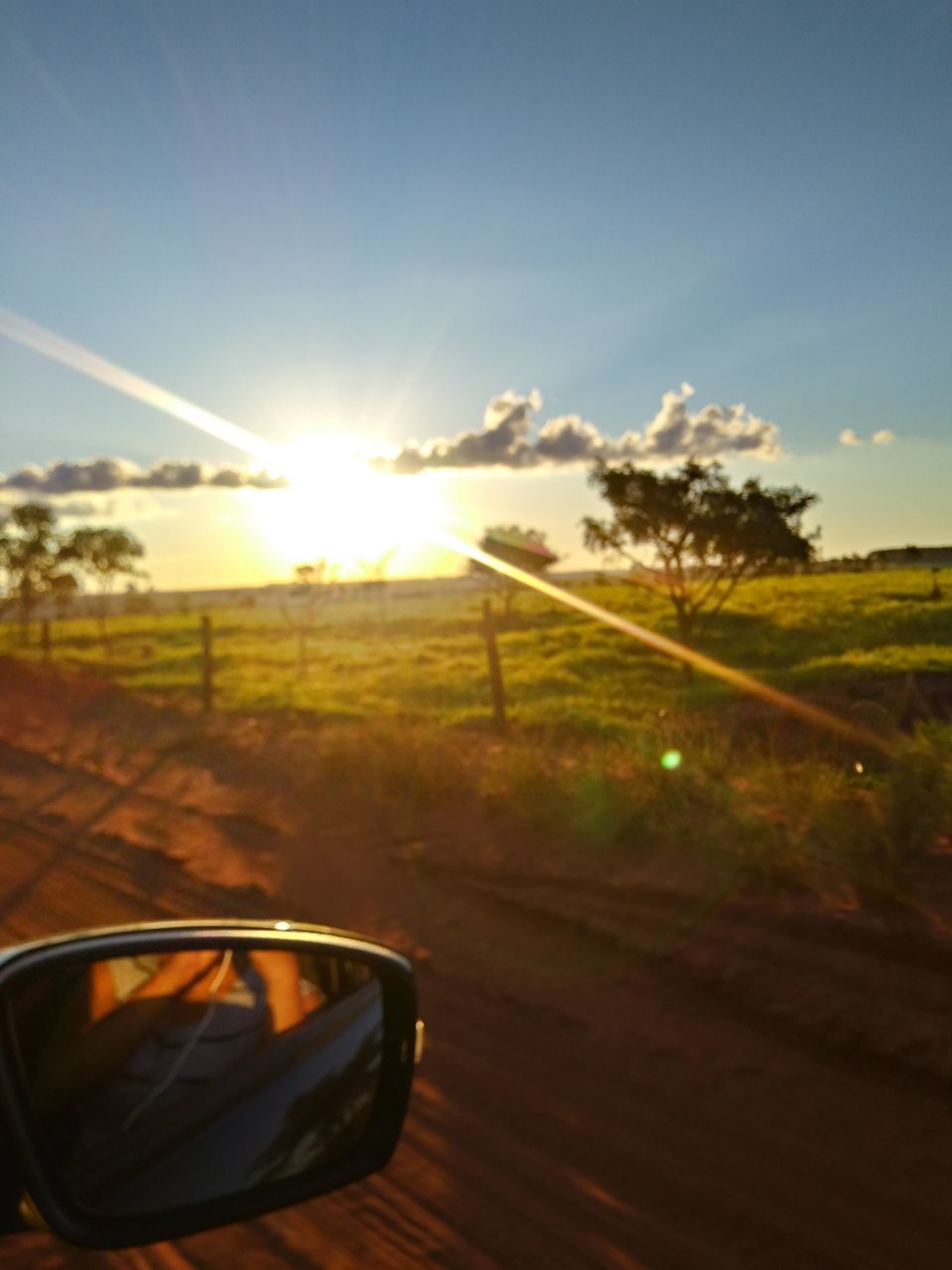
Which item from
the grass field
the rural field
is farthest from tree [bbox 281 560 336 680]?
the rural field

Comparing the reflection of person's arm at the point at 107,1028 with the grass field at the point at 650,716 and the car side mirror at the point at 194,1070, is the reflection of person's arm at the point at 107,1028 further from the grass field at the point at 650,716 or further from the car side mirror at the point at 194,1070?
the grass field at the point at 650,716

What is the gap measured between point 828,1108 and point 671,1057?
2.50ft

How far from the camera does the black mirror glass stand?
6.05 feet

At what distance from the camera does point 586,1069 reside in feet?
16.7

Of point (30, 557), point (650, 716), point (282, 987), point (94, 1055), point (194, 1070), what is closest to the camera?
point (94, 1055)

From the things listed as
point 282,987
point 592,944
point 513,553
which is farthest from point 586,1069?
point 513,553

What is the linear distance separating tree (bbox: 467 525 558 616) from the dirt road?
41040 mm

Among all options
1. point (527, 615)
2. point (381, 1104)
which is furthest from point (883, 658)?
point (527, 615)

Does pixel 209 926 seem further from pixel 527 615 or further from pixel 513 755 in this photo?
pixel 527 615

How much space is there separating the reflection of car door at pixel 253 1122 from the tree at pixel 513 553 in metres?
46.9

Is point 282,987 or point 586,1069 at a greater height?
point 282,987

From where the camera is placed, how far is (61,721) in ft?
64.6

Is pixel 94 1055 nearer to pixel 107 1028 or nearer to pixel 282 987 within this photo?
pixel 107 1028

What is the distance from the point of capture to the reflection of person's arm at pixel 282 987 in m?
2.25
